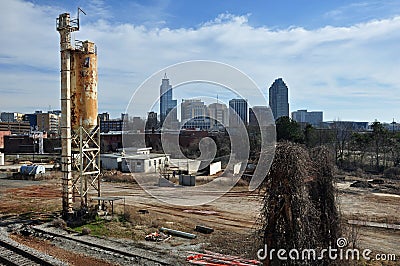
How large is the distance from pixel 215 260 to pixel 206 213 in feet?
24.8

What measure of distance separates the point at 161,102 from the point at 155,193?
887 centimetres

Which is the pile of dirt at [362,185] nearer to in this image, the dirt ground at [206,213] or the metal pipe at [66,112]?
the dirt ground at [206,213]

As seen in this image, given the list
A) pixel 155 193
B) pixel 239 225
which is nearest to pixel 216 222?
pixel 239 225

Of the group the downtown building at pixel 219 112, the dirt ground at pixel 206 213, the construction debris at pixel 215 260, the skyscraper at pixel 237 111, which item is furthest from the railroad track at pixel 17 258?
the skyscraper at pixel 237 111

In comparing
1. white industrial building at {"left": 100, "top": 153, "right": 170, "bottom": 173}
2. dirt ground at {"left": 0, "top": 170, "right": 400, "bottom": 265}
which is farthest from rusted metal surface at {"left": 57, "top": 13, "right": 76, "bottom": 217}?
white industrial building at {"left": 100, "top": 153, "right": 170, "bottom": 173}

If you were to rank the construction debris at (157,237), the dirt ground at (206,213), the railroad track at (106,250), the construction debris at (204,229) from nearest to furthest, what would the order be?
the railroad track at (106,250) < the dirt ground at (206,213) < the construction debris at (157,237) < the construction debris at (204,229)

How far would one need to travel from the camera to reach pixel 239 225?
16375 millimetres

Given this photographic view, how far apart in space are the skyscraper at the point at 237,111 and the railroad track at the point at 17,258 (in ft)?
44.1

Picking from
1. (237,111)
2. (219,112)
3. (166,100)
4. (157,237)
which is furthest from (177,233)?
(219,112)

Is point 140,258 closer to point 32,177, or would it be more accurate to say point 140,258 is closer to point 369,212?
point 369,212

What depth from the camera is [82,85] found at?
1691cm

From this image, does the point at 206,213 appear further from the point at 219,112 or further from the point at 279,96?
the point at 279,96

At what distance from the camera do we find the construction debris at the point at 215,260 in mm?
10797

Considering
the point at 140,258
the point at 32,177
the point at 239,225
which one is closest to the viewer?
the point at 140,258
